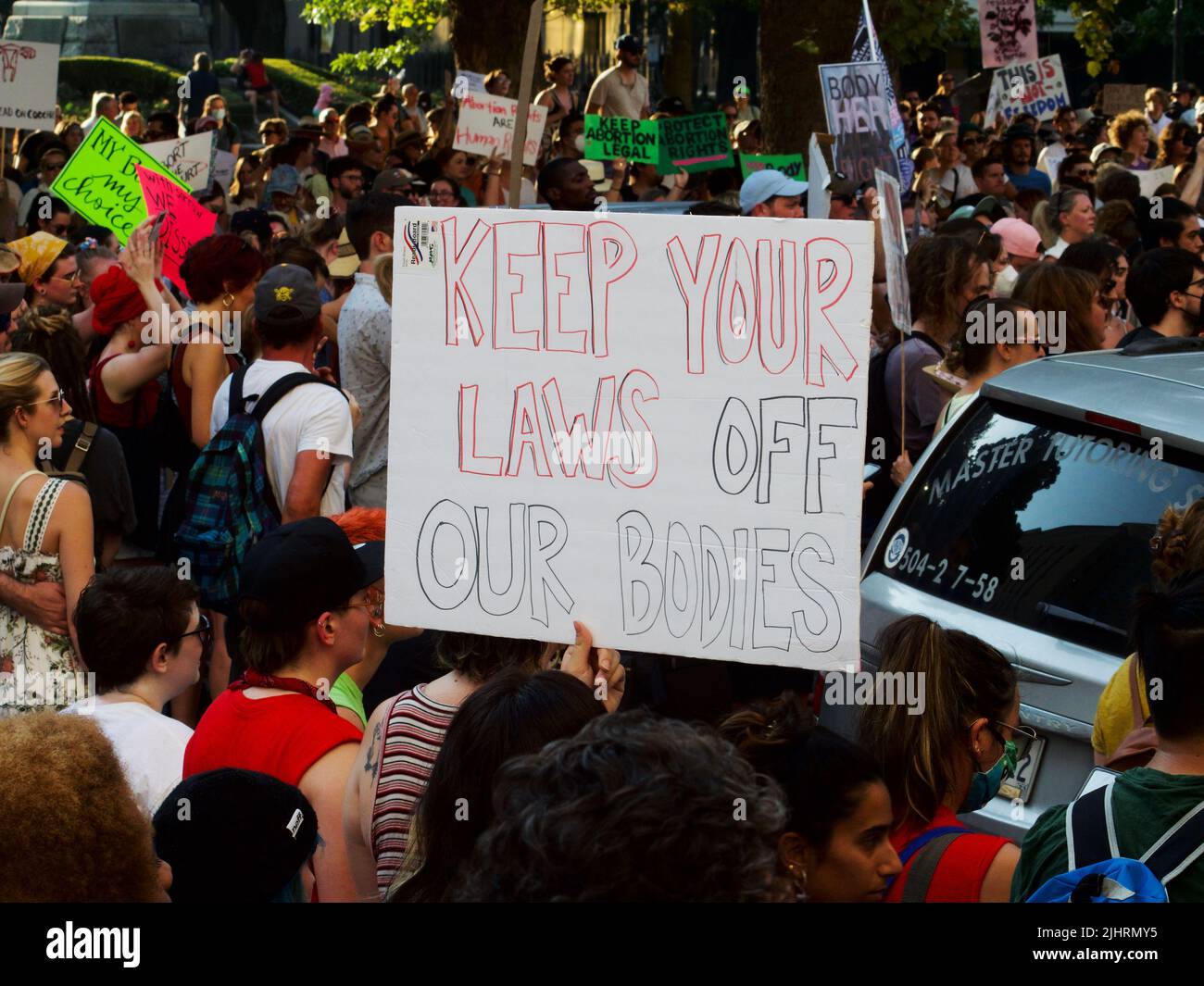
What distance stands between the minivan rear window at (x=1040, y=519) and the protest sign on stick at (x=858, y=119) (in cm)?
448

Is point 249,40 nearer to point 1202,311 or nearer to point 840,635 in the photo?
point 1202,311

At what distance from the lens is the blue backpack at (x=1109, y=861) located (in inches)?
94.7

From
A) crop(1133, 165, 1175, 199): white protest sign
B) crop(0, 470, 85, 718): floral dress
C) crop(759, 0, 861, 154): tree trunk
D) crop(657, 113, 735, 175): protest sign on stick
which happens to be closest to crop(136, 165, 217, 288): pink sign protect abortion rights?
crop(0, 470, 85, 718): floral dress

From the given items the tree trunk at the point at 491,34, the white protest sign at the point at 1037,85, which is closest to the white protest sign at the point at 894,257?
the white protest sign at the point at 1037,85

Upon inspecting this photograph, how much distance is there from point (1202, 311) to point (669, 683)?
9.54 feet

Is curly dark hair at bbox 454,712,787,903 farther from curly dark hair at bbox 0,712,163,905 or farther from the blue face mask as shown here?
the blue face mask

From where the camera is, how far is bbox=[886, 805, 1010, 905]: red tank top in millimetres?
2947

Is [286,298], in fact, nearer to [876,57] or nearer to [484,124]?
[876,57]

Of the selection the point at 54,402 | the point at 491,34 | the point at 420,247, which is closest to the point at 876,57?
the point at 54,402

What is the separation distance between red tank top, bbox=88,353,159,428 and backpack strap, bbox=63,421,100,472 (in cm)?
102

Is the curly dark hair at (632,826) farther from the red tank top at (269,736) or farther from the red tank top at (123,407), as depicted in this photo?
the red tank top at (123,407)

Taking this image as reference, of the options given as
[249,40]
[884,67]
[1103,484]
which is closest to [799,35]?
[884,67]

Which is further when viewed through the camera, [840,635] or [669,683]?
[669,683]

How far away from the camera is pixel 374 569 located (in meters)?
4.07
